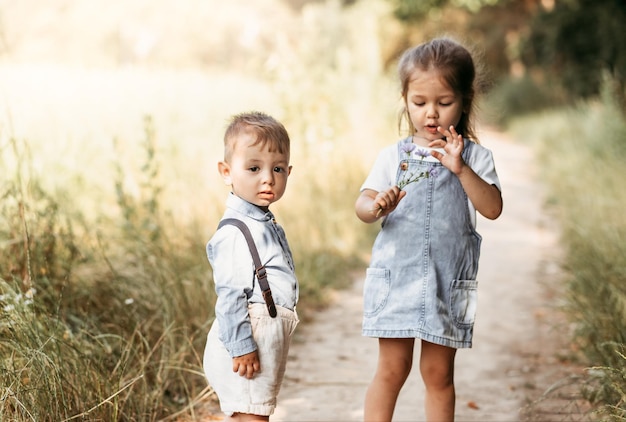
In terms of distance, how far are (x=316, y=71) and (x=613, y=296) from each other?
4.67 metres

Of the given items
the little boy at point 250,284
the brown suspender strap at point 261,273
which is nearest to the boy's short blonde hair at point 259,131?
the little boy at point 250,284

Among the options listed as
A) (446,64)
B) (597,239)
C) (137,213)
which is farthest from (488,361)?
(137,213)

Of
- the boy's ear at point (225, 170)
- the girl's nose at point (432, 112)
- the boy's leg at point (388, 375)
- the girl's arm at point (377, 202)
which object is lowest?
the boy's leg at point (388, 375)

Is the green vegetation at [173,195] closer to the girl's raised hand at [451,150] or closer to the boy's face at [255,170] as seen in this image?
the girl's raised hand at [451,150]

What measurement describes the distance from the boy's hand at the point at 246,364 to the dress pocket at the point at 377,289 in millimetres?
585

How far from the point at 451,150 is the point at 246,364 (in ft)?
3.27

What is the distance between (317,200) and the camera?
23.0 ft

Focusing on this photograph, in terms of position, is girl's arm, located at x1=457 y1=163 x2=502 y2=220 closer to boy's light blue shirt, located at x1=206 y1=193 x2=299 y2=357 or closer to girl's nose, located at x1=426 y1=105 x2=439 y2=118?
girl's nose, located at x1=426 y1=105 x2=439 y2=118

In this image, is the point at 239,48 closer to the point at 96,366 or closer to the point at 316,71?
the point at 316,71

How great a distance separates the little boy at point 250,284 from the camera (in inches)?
91.6

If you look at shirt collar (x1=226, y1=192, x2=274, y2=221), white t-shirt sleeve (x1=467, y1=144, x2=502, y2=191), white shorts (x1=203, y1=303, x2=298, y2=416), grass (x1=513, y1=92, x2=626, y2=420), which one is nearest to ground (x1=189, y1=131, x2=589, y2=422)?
grass (x1=513, y1=92, x2=626, y2=420)

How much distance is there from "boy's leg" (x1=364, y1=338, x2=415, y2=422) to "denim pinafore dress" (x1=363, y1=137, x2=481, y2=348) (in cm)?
9

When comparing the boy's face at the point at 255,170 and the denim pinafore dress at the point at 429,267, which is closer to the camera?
the boy's face at the point at 255,170

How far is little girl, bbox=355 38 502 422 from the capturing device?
2676 mm
